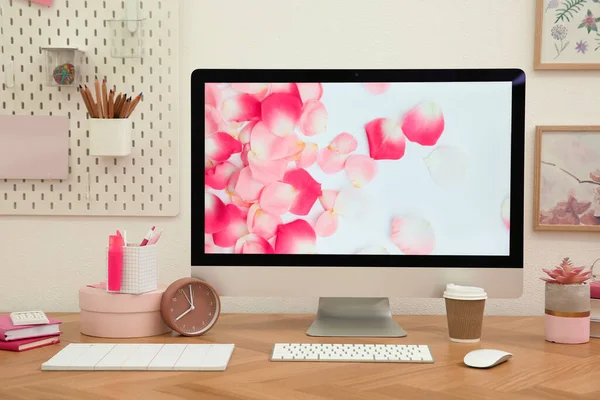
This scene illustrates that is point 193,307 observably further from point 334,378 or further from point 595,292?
point 595,292

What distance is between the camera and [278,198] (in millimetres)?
1336

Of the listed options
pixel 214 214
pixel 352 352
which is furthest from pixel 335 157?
pixel 352 352

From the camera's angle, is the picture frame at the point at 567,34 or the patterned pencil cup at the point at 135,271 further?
the picture frame at the point at 567,34

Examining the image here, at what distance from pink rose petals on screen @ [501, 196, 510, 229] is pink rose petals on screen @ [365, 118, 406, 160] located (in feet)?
0.71

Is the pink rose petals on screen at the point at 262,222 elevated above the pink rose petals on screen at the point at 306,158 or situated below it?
below

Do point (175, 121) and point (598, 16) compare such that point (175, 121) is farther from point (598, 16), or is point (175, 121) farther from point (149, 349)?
point (598, 16)

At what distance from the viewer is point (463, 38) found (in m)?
1.63

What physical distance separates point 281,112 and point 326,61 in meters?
0.36

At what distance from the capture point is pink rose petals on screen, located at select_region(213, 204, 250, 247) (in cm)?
134

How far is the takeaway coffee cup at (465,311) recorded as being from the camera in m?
1.28


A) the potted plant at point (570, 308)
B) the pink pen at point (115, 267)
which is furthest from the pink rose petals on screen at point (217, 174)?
the potted plant at point (570, 308)

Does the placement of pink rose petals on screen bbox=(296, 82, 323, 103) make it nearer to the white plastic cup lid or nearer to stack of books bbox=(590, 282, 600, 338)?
the white plastic cup lid

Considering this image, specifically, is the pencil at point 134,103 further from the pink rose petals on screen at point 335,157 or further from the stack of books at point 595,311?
the stack of books at point 595,311

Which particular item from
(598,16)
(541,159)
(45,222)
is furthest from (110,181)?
(598,16)
